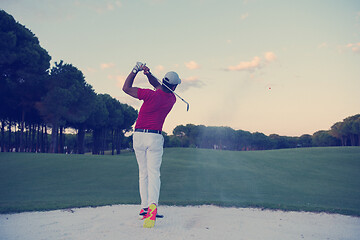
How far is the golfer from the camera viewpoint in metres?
5.97

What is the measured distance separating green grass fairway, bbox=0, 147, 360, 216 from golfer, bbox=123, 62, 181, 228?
315cm

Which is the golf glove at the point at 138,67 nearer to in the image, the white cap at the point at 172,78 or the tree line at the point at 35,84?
the white cap at the point at 172,78

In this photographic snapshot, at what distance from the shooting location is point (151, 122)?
237 inches

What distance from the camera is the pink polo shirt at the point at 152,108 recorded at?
5.96 m

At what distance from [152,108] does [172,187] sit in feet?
26.6

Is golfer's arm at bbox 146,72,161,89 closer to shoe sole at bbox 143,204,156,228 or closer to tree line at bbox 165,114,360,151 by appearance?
shoe sole at bbox 143,204,156,228

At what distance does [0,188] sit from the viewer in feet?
41.9

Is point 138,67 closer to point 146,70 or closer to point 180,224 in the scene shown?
point 146,70

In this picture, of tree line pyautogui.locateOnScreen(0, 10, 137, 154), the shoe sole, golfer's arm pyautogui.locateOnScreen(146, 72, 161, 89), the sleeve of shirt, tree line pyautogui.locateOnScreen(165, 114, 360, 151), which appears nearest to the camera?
the shoe sole

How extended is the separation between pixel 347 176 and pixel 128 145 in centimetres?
8351

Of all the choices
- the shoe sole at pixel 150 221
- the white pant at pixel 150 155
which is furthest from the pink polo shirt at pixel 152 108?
the shoe sole at pixel 150 221

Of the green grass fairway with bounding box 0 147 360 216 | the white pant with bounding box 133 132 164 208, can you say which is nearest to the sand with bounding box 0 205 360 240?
the white pant with bounding box 133 132 164 208

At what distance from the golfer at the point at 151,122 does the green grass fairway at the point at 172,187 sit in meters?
3.15

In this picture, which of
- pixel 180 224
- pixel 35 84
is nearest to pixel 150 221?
pixel 180 224
